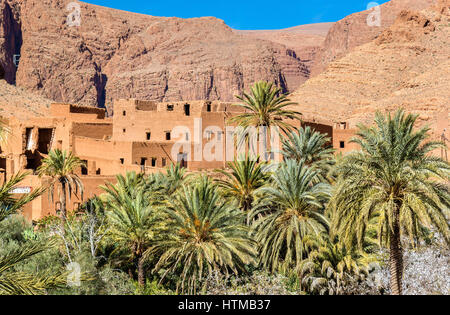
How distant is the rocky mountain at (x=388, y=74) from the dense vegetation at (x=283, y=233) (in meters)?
43.1

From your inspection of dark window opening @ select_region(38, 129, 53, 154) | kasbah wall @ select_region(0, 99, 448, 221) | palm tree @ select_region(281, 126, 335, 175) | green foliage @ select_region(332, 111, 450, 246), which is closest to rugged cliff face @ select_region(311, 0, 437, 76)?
kasbah wall @ select_region(0, 99, 448, 221)

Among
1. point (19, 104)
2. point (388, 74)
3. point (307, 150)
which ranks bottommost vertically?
point (307, 150)

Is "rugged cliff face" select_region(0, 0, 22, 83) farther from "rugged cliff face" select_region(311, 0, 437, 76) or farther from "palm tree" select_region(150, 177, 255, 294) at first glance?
"palm tree" select_region(150, 177, 255, 294)

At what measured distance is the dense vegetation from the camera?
559 inches

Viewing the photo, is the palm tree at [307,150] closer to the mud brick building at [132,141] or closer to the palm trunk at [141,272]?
the mud brick building at [132,141]

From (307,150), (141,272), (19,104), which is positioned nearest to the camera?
(141,272)

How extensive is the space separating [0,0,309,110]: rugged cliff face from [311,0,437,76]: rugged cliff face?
2548 centimetres

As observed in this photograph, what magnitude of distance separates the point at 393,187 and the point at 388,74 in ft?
232

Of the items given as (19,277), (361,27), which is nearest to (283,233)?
(19,277)

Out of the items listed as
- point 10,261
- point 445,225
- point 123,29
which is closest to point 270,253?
point 445,225

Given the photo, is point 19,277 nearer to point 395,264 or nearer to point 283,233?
point 395,264

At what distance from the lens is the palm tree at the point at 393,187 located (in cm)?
1362

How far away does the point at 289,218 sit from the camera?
65.2 ft

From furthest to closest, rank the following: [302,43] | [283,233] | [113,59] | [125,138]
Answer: [302,43]
[113,59]
[125,138]
[283,233]
